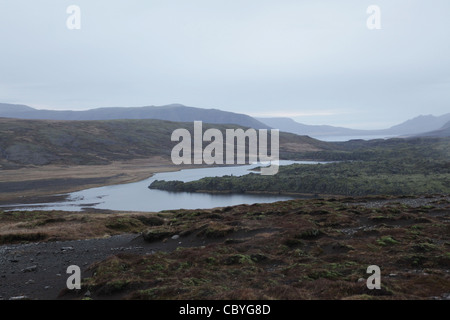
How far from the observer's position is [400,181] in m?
86.7

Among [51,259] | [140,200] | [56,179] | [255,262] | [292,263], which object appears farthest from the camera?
[56,179]

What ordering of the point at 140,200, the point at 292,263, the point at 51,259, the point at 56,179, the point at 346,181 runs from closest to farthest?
the point at 292,263, the point at 51,259, the point at 140,200, the point at 346,181, the point at 56,179

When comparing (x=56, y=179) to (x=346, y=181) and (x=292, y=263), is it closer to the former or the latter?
(x=346, y=181)

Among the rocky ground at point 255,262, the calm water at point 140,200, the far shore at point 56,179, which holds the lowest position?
the calm water at point 140,200

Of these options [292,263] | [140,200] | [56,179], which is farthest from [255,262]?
[56,179]

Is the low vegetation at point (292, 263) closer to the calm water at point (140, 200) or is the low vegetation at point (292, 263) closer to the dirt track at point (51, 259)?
the dirt track at point (51, 259)

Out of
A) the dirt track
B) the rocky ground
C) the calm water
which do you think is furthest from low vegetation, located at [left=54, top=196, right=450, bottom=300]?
the calm water

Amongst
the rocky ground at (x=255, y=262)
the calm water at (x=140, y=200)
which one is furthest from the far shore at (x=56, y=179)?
the rocky ground at (x=255, y=262)

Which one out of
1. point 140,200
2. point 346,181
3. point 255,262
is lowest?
point 140,200

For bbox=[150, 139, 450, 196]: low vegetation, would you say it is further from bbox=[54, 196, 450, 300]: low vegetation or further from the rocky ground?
bbox=[54, 196, 450, 300]: low vegetation

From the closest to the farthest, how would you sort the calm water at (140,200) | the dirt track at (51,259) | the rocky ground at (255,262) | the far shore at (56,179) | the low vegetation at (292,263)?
the low vegetation at (292,263) → the rocky ground at (255,262) → the dirt track at (51,259) → the calm water at (140,200) → the far shore at (56,179)

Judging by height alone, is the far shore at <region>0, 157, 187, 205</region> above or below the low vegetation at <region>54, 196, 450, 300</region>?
below

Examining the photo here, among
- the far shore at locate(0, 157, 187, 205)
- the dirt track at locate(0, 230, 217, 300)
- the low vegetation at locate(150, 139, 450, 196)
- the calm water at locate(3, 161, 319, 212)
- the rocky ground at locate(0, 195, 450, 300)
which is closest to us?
the rocky ground at locate(0, 195, 450, 300)

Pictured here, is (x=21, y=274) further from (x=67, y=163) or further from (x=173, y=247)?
(x=67, y=163)
